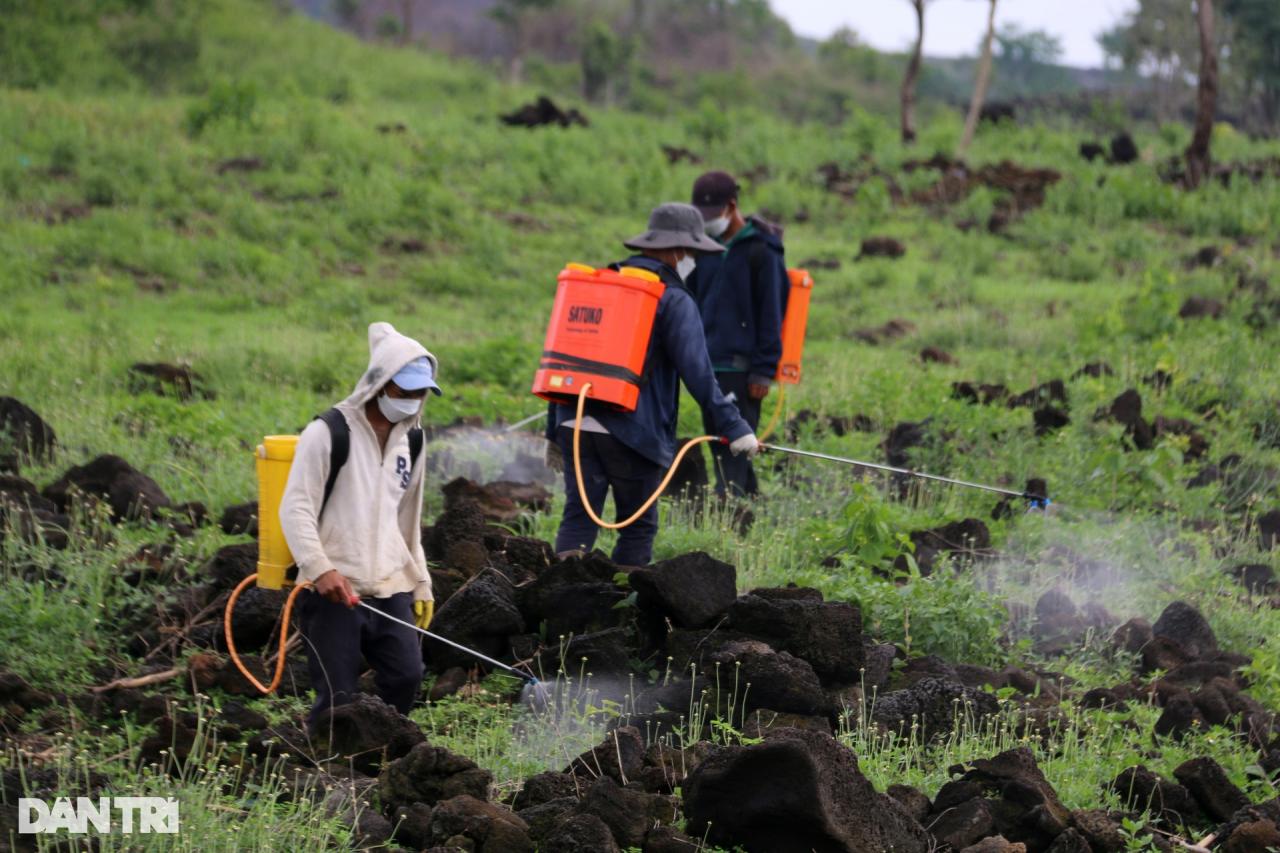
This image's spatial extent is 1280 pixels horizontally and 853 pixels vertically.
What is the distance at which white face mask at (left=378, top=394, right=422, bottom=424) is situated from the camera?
17.8ft

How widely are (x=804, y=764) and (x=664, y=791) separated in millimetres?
721

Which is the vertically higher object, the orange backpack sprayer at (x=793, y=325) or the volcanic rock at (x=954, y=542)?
the orange backpack sprayer at (x=793, y=325)

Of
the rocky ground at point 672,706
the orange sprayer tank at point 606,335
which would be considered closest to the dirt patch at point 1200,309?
the rocky ground at point 672,706

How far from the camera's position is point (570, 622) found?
6730mm

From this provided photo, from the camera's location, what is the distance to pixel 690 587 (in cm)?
649

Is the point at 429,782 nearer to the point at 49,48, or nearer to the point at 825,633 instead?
the point at 825,633

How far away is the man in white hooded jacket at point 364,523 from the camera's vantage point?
5.35m

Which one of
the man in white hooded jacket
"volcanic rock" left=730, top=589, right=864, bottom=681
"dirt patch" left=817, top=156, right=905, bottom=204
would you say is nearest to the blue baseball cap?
the man in white hooded jacket

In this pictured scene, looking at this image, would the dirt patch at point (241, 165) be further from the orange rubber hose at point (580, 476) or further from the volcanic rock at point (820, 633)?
the volcanic rock at point (820, 633)

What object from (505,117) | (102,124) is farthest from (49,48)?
(505,117)

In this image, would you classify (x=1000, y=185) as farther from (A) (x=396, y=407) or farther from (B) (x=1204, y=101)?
(A) (x=396, y=407)

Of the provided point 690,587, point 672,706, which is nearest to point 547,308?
point 690,587

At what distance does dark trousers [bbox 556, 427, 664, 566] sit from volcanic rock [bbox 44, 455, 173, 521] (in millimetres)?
2402

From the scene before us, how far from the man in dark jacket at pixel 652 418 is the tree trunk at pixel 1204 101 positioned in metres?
16.1
